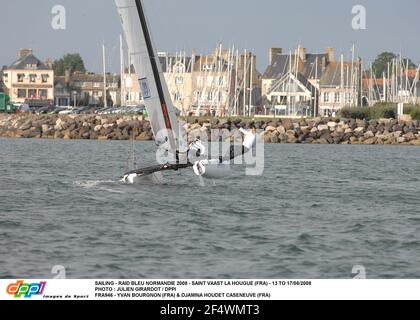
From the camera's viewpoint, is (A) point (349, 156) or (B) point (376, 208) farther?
(A) point (349, 156)

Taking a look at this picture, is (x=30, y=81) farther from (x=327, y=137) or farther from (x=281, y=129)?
(x=327, y=137)

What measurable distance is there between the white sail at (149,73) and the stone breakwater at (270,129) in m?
39.8

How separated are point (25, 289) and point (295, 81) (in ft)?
320

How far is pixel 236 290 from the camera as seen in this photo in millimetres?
14703

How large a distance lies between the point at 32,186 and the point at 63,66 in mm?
166503

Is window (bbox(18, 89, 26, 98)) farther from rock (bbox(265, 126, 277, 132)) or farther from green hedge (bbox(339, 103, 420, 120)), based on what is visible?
rock (bbox(265, 126, 277, 132))

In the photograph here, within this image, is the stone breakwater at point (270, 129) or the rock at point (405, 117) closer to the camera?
the stone breakwater at point (270, 129)

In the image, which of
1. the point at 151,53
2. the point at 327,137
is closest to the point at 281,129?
the point at 327,137

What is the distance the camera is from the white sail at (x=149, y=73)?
27234 mm

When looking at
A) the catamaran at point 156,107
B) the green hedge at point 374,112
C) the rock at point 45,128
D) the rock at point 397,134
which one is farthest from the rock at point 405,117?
the catamaran at point 156,107

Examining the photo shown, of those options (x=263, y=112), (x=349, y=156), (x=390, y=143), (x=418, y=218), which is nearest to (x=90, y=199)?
(x=418, y=218)

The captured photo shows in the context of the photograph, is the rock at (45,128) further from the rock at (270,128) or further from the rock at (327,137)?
the rock at (327,137)

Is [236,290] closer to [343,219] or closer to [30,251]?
[30,251]
